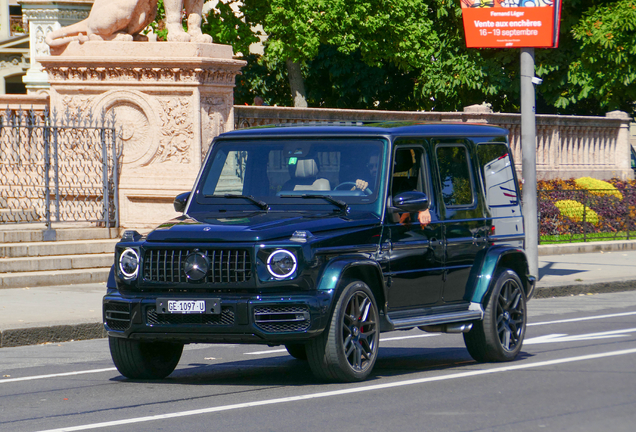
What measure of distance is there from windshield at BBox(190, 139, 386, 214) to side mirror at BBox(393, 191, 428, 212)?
7.2 inches

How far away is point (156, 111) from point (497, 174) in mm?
8300

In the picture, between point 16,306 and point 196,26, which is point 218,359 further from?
point 196,26

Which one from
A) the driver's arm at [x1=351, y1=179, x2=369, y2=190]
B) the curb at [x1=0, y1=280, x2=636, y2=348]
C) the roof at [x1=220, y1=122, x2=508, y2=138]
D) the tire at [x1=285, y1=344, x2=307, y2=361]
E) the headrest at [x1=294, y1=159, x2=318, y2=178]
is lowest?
the curb at [x1=0, y1=280, x2=636, y2=348]

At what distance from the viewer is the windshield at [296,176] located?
8.52 m

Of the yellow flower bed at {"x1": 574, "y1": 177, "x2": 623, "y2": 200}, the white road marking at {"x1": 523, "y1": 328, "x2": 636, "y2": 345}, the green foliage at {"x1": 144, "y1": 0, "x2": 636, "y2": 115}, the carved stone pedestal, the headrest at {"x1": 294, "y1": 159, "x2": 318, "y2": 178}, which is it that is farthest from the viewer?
the green foliage at {"x1": 144, "y1": 0, "x2": 636, "y2": 115}

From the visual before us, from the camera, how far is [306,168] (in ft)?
28.5

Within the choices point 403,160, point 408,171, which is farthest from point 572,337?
point 403,160

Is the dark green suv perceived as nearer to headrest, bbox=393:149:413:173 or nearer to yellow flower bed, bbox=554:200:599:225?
headrest, bbox=393:149:413:173

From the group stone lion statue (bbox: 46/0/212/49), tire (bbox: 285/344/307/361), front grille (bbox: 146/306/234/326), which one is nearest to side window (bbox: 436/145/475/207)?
tire (bbox: 285/344/307/361)

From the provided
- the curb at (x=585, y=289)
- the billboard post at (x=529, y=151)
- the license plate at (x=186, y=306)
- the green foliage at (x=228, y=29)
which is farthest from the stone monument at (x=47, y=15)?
the license plate at (x=186, y=306)

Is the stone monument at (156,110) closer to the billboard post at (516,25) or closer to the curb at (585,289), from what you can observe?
the billboard post at (516,25)

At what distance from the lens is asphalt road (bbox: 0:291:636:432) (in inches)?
262

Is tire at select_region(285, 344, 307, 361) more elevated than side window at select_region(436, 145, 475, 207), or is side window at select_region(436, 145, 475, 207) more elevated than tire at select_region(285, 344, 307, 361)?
side window at select_region(436, 145, 475, 207)

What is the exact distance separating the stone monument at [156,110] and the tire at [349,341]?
9.25m
